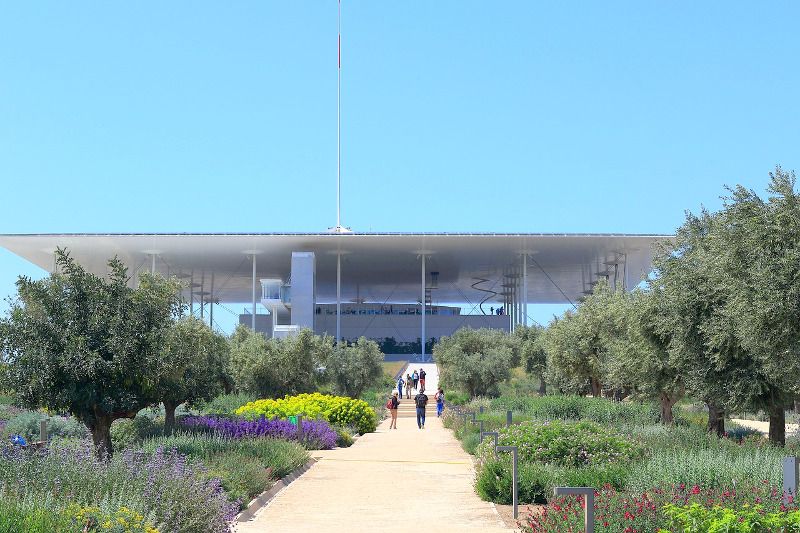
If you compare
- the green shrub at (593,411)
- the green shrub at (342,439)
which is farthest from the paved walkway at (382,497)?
the green shrub at (593,411)

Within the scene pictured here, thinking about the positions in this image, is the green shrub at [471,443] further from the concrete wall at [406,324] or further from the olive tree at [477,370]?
the concrete wall at [406,324]

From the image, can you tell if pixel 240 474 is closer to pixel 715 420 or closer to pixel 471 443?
pixel 471 443

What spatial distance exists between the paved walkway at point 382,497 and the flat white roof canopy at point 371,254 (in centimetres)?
3992

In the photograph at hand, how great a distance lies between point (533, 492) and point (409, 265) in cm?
7651

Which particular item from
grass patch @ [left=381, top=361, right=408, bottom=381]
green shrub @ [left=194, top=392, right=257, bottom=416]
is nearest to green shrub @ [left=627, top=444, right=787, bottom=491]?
green shrub @ [left=194, top=392, right=257, bottom=416]

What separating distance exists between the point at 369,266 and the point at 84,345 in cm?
7621

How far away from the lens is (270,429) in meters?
24.3

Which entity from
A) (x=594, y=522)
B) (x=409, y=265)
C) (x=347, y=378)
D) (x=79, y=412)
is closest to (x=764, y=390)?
(x=594, y=522)

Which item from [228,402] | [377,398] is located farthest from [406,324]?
[228,402]

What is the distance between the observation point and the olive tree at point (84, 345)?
54.0ft

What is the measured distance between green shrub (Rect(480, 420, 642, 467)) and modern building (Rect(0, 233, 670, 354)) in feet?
132

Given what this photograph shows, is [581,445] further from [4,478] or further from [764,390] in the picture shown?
[4,478]

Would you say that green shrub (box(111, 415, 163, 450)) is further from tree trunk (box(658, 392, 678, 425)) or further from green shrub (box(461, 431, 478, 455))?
tree trunk (box(658, 392, 678, 425))

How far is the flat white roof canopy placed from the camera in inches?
2940
